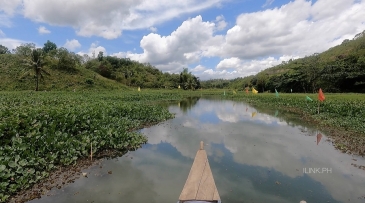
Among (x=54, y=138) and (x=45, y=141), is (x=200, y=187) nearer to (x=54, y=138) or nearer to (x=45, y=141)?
(x=45, y=141)

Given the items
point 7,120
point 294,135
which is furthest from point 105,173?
point 294,135

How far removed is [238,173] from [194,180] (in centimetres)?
472

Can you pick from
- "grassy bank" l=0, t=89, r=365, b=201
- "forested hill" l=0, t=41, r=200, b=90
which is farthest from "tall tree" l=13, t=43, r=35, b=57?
"grassy bank" l=0, t=89, r=365, b=201

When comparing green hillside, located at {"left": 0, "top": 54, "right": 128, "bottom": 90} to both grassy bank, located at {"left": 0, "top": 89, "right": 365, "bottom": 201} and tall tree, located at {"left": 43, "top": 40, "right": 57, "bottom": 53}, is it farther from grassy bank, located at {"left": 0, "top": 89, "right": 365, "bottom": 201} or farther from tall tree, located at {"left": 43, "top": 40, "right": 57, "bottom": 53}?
grassy bank, located at {"left": 0, "top": 89, "right": 365, "bottom": 201}

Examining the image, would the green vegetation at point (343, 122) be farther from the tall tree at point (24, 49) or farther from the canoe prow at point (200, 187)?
the tall tree at point (24, 49)

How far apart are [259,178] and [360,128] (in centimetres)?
964

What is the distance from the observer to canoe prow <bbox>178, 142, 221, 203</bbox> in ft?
10.1

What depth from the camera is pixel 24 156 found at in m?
6.76

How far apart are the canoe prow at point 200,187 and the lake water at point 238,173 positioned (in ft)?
9.60

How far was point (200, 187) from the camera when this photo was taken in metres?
3.20

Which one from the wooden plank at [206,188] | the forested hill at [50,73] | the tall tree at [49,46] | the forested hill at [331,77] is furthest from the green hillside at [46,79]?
the wooden plank at [206,188]

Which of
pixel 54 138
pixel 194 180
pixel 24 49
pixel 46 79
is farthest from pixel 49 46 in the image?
pixel 194 180

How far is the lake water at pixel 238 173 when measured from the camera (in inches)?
238

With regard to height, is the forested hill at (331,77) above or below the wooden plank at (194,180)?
above
